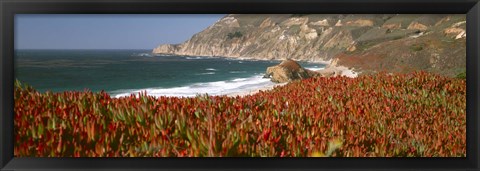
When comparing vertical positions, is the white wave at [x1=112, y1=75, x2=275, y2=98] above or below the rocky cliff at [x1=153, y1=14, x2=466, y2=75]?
below

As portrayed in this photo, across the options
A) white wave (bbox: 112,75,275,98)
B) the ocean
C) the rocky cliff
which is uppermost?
the rocky cliff

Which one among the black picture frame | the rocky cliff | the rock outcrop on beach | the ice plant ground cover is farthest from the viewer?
the rock outcrop on beach

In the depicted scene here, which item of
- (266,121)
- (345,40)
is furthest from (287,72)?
(266,121)

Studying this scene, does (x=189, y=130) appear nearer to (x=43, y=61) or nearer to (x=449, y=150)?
(x=43, y=61)

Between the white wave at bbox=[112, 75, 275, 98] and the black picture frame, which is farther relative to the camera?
the white wave at bbox=[112, 75, 275, 98]

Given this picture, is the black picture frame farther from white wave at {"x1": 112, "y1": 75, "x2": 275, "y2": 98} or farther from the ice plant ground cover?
white wave at {"x1": 112, "y1": 75, "x2": 275, "y2": 98}

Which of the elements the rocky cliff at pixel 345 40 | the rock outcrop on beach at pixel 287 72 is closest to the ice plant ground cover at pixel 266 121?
the rock outcrop on beach at pixel 287 72

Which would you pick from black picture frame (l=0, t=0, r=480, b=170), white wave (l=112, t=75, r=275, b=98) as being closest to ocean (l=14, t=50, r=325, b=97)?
white wave (l=112, t=75, r=275, b=98)
